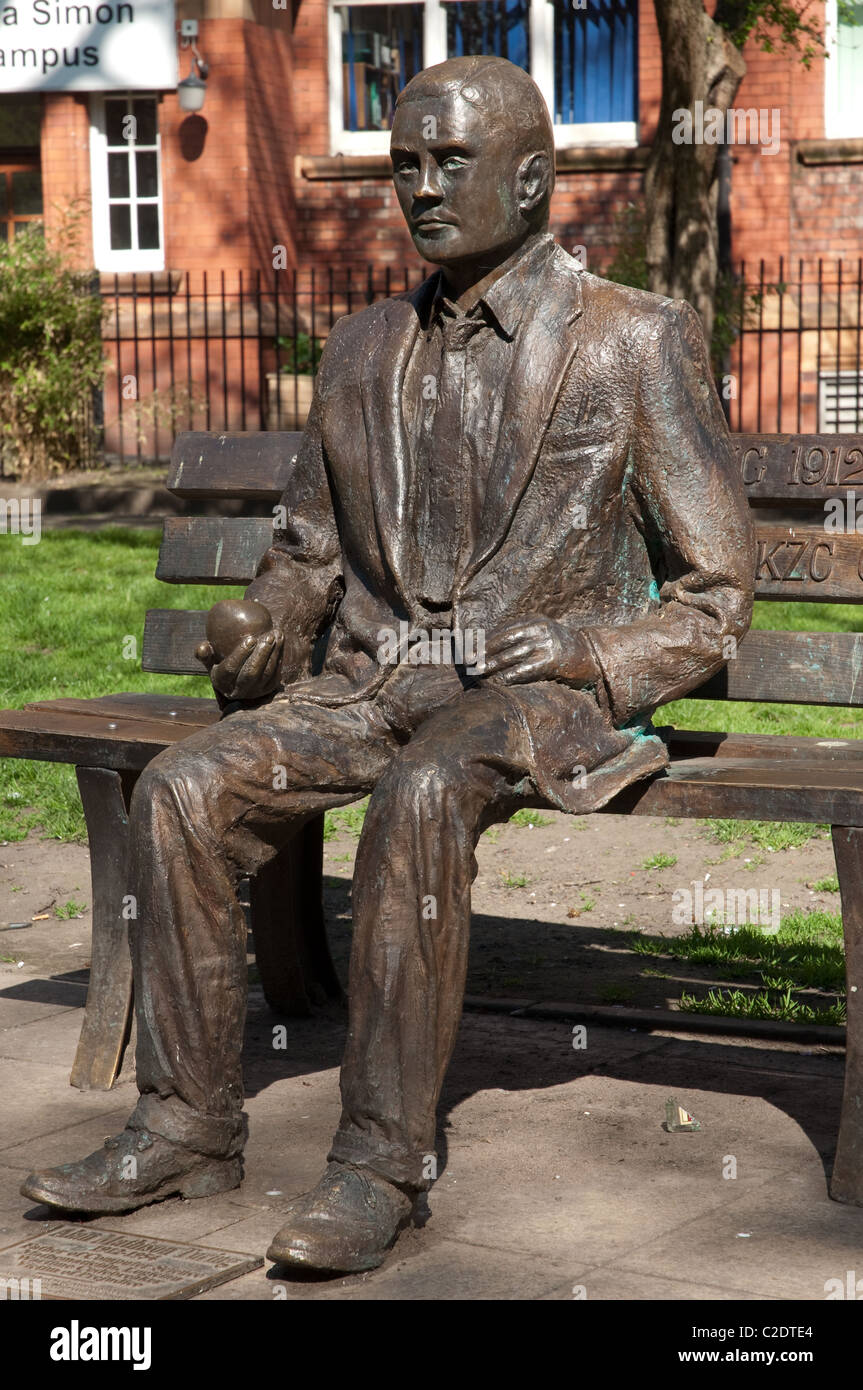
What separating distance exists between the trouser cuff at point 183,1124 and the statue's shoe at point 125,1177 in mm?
14

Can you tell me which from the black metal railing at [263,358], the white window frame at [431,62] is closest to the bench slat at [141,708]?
the black metal railing at [263,358]

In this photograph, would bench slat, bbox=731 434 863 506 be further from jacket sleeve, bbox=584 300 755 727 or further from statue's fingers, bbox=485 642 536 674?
statue's fingers, bbox=485 642 536 674

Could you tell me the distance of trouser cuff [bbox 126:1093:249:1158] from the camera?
11.2 ft

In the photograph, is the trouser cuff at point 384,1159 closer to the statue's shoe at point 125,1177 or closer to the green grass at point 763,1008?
the statue's shoe at point 125,1177

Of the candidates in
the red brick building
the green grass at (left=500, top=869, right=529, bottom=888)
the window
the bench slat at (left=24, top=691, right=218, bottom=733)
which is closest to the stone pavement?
the bench slat at (left=24, top=691, right=218, bottom=733)

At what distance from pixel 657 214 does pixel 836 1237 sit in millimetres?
10073

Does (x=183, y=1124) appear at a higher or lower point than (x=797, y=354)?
lower

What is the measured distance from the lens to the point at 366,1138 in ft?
10.6

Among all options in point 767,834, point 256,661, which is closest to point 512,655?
point 256,661

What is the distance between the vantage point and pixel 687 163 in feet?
40.4

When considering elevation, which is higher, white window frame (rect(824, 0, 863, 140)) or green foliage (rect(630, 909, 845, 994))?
white window frame (rect(824, 0, 863, 140))

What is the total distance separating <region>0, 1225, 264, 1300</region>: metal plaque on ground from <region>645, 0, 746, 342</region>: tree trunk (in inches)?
384

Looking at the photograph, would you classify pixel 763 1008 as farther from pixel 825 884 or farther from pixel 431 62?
pixel 431 62

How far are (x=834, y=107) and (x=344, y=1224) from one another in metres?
14.6
